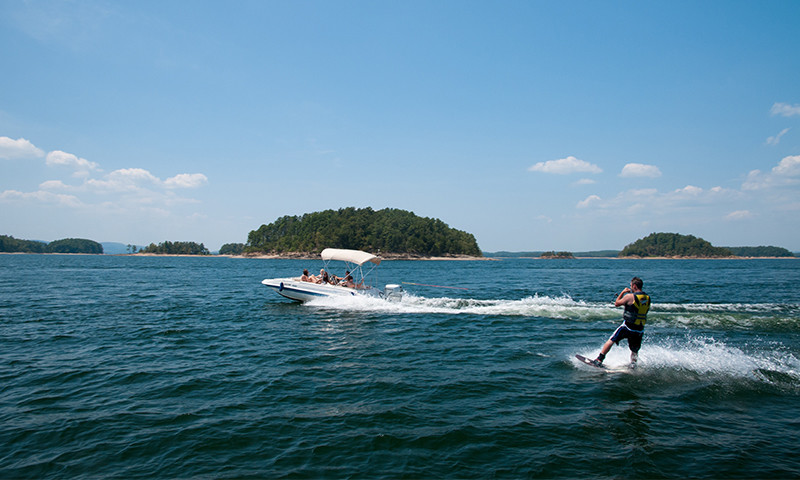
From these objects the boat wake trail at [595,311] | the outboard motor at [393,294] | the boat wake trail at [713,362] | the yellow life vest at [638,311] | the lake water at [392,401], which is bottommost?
the lake water at [392,401]

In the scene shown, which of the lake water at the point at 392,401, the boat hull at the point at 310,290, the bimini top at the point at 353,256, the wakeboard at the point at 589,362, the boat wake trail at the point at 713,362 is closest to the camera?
the lake water at the point at 392,401

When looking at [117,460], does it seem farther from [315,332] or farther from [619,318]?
[619,318]

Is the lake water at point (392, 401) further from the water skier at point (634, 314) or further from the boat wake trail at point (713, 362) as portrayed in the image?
the water skier at point (634, 314)

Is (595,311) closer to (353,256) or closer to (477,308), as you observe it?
(477,308)

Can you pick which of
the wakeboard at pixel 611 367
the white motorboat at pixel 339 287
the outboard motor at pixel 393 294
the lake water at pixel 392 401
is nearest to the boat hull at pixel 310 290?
the white motorboat at pixel 339 287

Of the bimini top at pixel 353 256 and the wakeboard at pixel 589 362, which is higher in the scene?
the bimini top at pixel 353 256

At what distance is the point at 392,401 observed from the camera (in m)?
9.29

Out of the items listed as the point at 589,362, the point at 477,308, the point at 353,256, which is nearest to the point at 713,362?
the point at 589,362

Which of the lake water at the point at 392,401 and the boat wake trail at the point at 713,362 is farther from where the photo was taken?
the boat wake trail at the point at 713,362

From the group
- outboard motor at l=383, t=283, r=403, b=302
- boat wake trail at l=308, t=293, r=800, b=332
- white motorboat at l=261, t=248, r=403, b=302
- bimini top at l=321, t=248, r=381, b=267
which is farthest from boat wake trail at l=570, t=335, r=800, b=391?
bimini top at l=321, t=248, r=381, b=267

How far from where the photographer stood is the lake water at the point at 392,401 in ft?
21.7

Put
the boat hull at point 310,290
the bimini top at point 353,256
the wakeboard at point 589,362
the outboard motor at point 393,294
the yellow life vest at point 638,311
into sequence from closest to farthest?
the yellow life vest at point 638,311 < the wakeboard at point 589,362 < the bimini top at point 353,256 < the boat hull at point 310,290 < the outboard motor at point 393,294

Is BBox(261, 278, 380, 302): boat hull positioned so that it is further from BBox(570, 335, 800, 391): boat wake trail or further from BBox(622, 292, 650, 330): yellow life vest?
BBox(622, 292, 650, 330): yellow life vest

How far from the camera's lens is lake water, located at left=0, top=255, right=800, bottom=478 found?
6.62 meters
